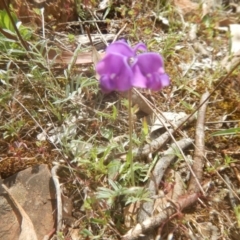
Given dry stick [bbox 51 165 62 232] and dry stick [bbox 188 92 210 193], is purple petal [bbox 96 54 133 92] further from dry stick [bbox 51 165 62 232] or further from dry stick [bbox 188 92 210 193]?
dry stick [bbox 51 165 62 232]

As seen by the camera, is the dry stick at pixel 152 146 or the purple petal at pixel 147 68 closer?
the purple petal at pixel 147 68

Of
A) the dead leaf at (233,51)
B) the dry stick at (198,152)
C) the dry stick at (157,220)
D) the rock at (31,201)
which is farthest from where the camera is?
the dead leaf at (233,51)

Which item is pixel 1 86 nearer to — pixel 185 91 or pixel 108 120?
pixel 108 120

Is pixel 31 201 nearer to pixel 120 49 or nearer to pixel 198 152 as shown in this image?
pixel 198 152

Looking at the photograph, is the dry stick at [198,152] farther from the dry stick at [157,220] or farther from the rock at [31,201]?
the rock at [31,201]

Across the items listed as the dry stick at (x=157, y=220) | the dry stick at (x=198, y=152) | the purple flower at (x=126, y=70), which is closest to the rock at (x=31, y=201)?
the dry stick at (x=157, y=220)

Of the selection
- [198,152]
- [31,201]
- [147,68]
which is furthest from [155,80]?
[31,201]
